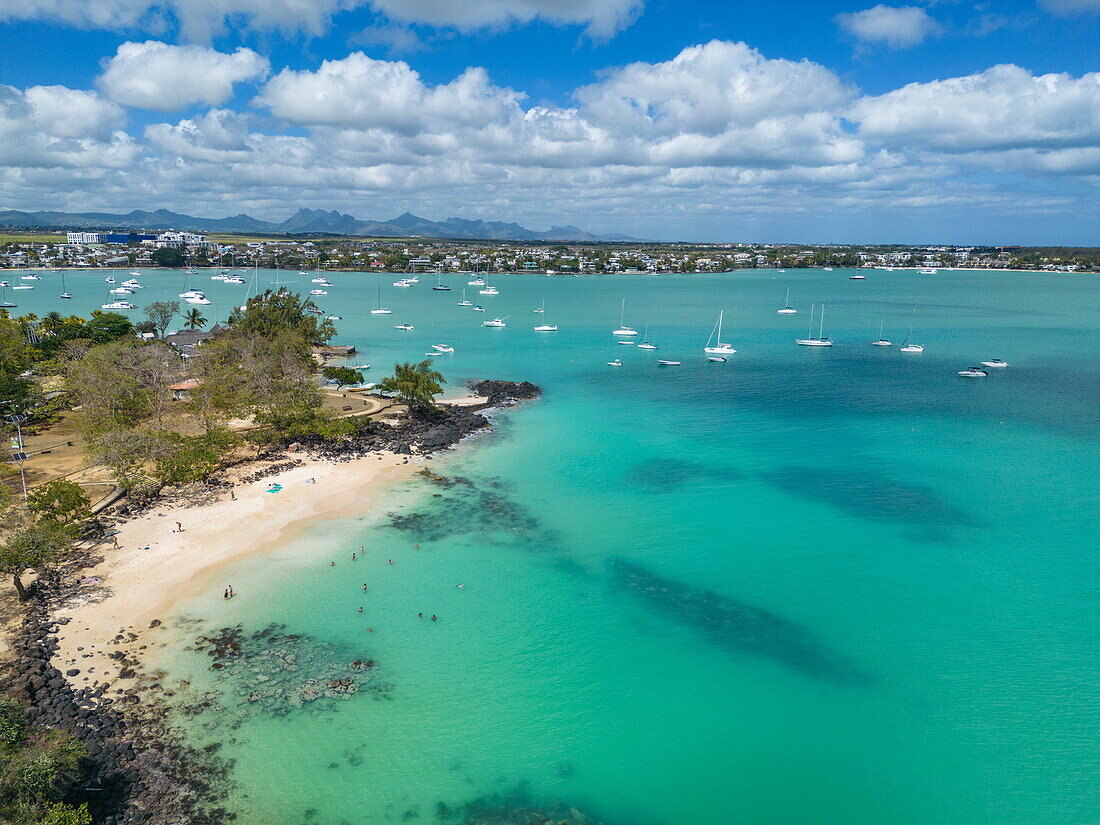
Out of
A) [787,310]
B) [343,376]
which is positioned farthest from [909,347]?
[343,376]

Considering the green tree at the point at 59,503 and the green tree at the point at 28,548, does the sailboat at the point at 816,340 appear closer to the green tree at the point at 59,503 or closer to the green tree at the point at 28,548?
the green tree at the point at 59,503

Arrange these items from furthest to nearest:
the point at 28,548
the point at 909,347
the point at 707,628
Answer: the point at 909,347, the point at 707,628, the point at 28,548

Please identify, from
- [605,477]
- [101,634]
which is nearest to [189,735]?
[101,634]

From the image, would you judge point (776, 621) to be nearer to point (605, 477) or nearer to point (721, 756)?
point (721, 756)

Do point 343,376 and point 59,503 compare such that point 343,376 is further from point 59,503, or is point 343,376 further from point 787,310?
point 787,310

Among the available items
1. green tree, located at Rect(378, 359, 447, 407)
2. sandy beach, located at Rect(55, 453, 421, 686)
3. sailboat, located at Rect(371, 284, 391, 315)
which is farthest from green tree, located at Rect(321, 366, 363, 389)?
sailboat, located at Rect(371, 284, 391, 315)
